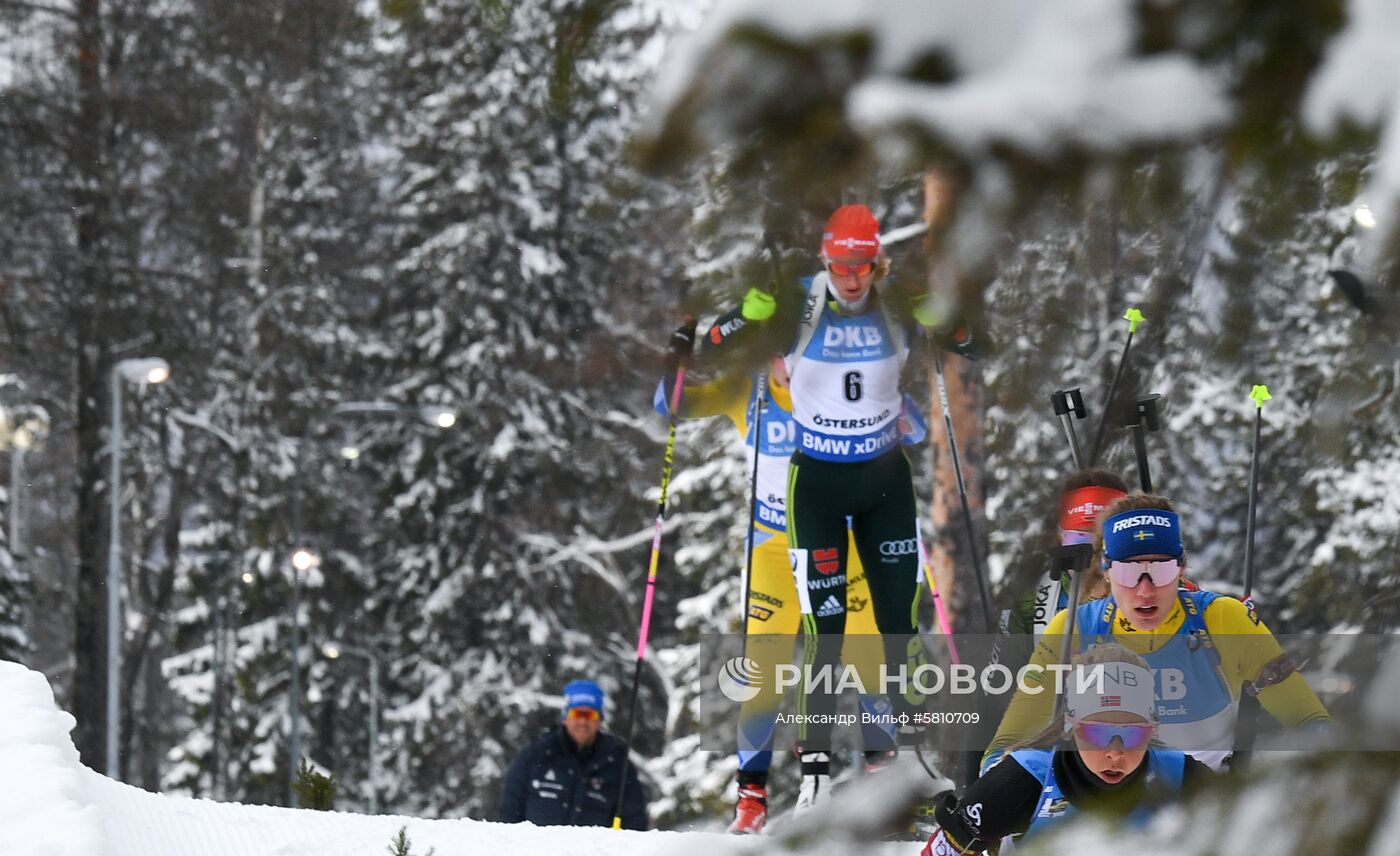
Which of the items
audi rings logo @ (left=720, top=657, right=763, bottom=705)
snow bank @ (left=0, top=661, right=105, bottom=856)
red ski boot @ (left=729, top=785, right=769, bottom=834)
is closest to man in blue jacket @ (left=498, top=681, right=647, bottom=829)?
audi rings logo @ (left=720, top=657, right=763, bottom=705)

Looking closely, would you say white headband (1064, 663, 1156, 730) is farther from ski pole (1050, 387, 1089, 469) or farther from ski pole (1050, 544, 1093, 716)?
ski pole (1050, 387, 1089, 469)

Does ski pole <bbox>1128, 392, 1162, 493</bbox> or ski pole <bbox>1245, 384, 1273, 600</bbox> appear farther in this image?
ski pole <bbox>1245, 384, 1273, 600</bbox>

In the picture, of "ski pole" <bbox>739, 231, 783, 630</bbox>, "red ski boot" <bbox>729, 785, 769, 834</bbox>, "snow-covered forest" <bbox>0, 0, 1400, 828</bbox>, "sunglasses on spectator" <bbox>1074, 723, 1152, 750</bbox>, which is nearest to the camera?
"snow-covered forest" <bbox>0, 0, 1400, 828</bbox>

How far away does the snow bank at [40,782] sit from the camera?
188 inches

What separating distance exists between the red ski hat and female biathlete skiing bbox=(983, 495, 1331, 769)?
5.39ft

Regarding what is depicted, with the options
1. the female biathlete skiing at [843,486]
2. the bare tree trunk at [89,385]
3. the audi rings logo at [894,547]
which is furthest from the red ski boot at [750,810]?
the bare tree trunk at [89,385]

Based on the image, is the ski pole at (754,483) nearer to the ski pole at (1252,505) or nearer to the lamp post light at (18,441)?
the ski pole at (1252,505)

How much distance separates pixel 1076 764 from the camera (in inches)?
155

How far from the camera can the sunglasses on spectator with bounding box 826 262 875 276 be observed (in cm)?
650

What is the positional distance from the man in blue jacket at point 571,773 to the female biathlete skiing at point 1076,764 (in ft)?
14.8

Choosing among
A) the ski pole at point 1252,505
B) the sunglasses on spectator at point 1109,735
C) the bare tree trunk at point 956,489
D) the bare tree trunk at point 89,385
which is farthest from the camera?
the bare tree trunk at point 89,385

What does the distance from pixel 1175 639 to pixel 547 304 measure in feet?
72.5

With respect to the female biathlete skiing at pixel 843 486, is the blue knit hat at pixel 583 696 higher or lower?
lower

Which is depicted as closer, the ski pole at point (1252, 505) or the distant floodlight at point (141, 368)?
the ski pole at point (1252, 505)
